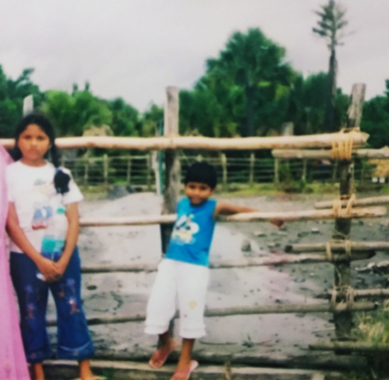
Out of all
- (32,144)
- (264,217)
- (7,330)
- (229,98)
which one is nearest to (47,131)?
(32,144)

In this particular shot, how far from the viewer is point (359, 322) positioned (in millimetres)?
3107

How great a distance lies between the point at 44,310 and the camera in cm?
238

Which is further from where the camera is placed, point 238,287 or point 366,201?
point 238,287

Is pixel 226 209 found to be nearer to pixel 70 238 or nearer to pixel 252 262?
pixel 252 262

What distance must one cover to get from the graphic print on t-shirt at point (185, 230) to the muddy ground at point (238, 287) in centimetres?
49

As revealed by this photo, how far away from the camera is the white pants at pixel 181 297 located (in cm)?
239

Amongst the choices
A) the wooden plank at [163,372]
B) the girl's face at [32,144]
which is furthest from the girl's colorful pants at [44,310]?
the girl's face at [32,144]

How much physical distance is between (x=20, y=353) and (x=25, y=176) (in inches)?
31.0

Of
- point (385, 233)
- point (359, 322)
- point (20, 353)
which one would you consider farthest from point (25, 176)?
point (385, 233)

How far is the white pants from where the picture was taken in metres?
2.39

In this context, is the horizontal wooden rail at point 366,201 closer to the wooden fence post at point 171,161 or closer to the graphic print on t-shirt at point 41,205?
the wooden fence post at point 171,161

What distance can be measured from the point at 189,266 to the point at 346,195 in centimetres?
90

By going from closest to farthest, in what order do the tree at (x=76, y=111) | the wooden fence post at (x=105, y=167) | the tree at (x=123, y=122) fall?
the tree at (x=123, y=122)
the wooden fence post at (x=105, y=167)
the tree at (x=76, y=111)

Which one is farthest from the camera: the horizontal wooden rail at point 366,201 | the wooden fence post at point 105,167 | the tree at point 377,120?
the wooden fence post at point 105,167
